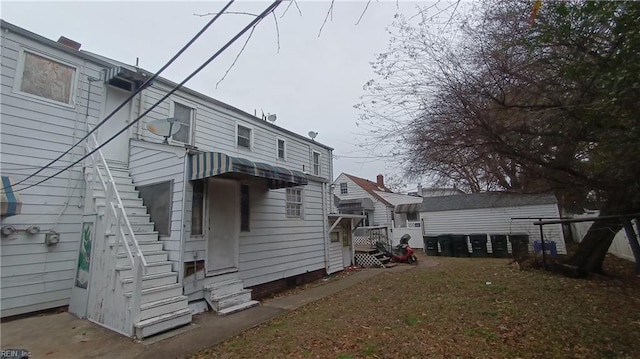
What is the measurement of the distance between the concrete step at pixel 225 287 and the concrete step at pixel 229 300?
8 centimetres

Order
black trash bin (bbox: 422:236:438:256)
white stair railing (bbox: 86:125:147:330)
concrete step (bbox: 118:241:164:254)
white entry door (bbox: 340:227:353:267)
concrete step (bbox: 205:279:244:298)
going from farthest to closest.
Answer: black trash bin (bbox: 422:236:438:256)
white entry door (bbox: 340:227:353:267)
concrete step (bbox: 205:279:244:298)
concrete step (bbox: 118:241:164:254)
white stair railing (bbox: 86:125:147:330)

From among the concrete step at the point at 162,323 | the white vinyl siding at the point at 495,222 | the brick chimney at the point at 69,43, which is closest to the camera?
the concrete step at the point at 162,323

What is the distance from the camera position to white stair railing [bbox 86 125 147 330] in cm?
485

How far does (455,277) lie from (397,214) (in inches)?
638

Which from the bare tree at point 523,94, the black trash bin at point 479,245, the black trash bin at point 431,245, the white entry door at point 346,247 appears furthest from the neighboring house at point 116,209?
the black trash bin at point 479,245

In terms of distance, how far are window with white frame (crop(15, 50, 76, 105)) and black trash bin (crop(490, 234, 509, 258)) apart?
55.5 ft

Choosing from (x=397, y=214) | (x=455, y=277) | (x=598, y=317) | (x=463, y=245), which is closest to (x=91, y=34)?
(x=598, y=317)

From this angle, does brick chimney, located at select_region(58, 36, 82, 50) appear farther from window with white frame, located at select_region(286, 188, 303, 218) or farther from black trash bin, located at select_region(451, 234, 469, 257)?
black trash bin, located at select_region(451, 234, 469, 257)

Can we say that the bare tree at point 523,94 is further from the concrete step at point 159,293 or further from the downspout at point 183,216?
the concrete step at point 159,293

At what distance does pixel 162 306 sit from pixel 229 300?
63.3 inches

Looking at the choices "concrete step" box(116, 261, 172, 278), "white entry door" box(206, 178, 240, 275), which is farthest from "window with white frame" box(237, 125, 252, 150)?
"concrete step" box(116, 261, 172, 278)

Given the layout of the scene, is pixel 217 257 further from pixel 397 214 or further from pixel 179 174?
pixel 397 214

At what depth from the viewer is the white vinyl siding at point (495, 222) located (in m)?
15.3

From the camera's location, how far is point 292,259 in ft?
30.6
